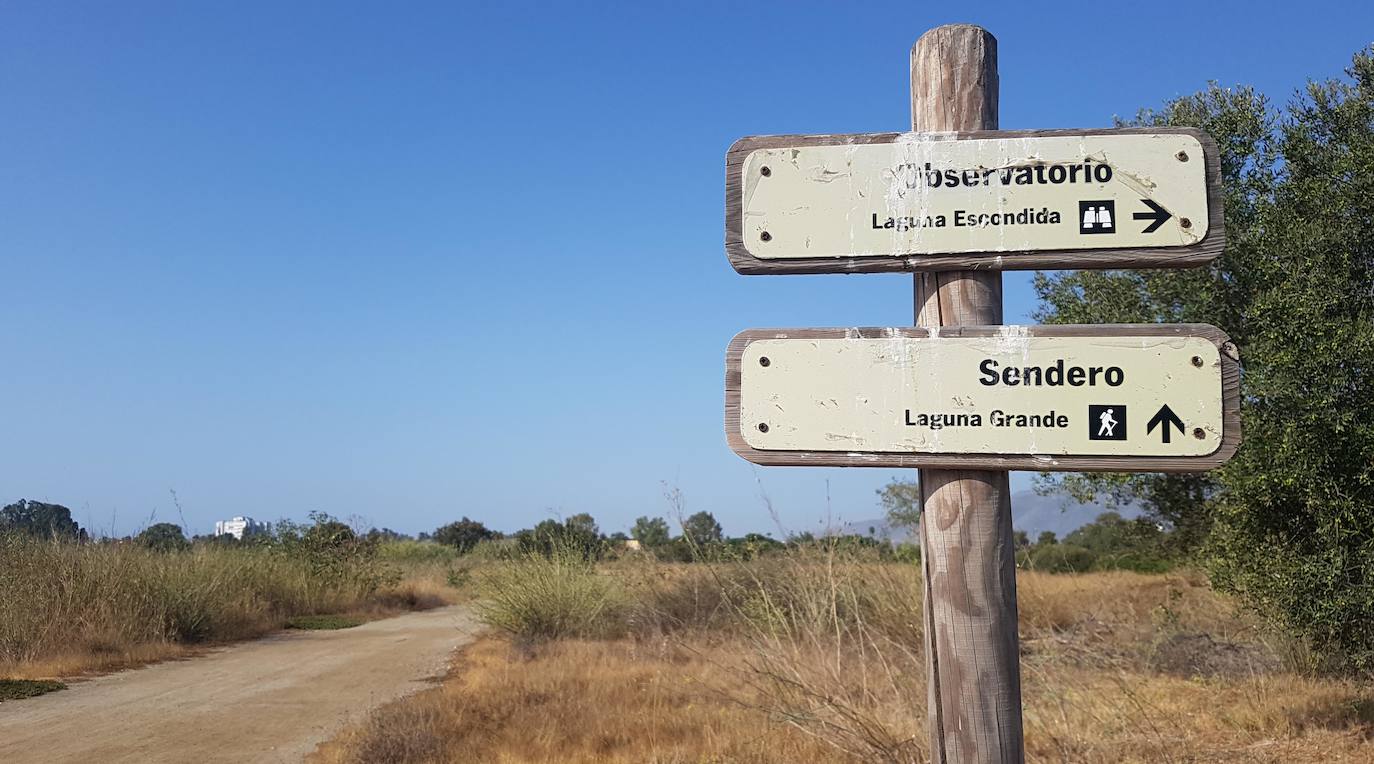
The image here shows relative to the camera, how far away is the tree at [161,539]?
14.1 m

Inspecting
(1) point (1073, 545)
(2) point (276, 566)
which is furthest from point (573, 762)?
(1) point (1073, 545)

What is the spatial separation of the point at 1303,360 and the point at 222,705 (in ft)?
29.5

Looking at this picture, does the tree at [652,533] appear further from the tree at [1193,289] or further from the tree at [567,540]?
the tree at [1193,289]

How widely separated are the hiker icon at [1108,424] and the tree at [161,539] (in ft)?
48.5

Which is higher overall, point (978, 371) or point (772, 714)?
point (978, 371)

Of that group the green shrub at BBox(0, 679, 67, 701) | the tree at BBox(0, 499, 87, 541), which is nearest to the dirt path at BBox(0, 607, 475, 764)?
the green shrub at BBox(0, 679, 67, 701)

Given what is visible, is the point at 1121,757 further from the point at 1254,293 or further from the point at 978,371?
the point at 1254,293

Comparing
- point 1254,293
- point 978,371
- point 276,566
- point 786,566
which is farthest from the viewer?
point 276,566

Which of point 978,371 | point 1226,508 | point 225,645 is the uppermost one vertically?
point 978,371

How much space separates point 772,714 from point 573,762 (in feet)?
3.70

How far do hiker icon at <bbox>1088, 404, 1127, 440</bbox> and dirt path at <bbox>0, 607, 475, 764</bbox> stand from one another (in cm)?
533

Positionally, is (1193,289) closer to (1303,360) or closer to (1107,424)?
(1303,360)

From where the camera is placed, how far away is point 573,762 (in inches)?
192

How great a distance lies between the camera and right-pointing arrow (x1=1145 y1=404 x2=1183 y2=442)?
2.19 m
